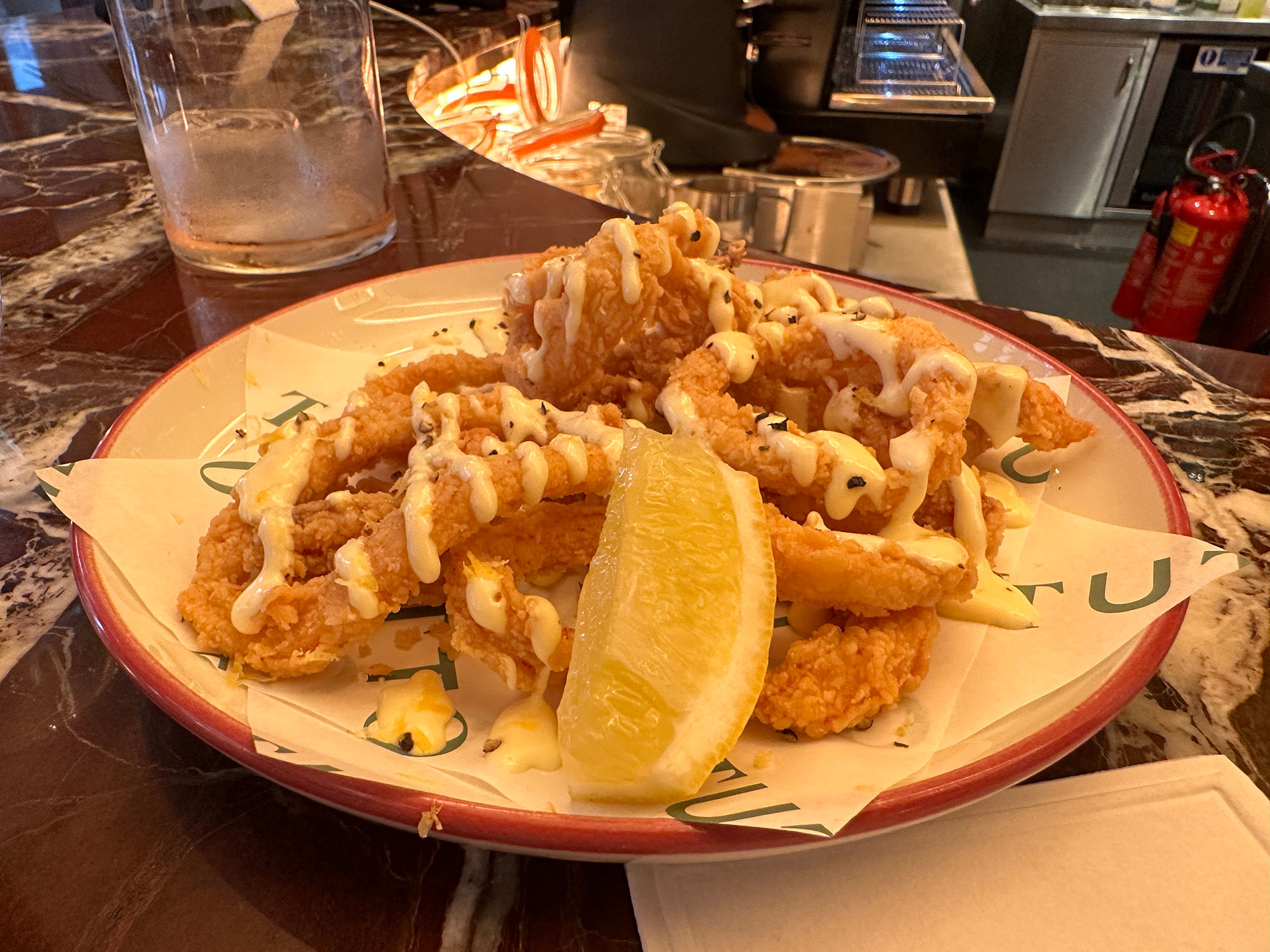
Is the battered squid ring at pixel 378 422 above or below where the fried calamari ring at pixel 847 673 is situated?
above

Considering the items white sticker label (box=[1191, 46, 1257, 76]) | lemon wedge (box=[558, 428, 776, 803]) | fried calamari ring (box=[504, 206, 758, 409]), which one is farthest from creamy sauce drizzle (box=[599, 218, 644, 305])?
white sticker label (box=[1191, 46, 1257, 76])

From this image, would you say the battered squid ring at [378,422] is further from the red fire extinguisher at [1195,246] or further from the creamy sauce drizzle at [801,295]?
the red fire extinguisher at [1195,246]

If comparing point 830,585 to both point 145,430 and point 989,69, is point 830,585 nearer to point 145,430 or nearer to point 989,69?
point 145,430

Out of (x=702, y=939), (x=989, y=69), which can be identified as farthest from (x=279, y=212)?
(x=989, y=69)

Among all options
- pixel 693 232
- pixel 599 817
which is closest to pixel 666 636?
pixel 599 817

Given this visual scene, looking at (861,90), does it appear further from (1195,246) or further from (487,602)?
(487,602)

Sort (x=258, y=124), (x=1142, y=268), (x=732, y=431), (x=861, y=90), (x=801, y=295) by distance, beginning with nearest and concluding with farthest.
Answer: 1. (x=732, y=431)
2. (x=801, y=295)
3. (x=258, y=124)
4. (x=1142, y=268)
5. (x=861, y=90)

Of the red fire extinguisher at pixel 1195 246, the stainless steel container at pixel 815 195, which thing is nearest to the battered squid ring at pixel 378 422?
the stainless steel container at pixel 815 195
